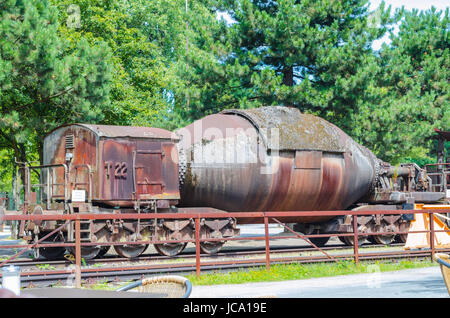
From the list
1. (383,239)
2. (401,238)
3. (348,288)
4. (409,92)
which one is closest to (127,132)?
(348,288)

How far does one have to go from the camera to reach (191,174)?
16.1m

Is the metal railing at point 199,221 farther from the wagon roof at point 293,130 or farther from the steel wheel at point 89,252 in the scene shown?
the wagon roof at point 293,130

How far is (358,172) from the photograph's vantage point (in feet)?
61.5

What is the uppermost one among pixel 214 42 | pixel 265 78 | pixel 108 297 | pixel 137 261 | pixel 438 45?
pixel 438 45

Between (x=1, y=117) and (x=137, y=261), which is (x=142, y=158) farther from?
(x=1, y=117)

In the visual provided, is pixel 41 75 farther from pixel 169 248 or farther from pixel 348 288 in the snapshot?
pixel 348 288

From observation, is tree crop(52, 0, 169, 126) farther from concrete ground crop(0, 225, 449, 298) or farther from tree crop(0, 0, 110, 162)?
concrete ground crop(0, 225, 449, 298)

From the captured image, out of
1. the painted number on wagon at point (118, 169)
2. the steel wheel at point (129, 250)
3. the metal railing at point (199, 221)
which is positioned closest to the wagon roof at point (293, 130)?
the metal railing at point (199, 221)

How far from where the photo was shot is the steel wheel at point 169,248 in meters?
15.5

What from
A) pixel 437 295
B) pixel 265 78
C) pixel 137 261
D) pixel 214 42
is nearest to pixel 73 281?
pixel 137 261

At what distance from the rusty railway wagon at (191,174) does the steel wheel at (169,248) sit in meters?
0.03

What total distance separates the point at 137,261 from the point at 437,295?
323 inches

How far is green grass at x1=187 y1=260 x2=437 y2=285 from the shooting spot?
11164mm

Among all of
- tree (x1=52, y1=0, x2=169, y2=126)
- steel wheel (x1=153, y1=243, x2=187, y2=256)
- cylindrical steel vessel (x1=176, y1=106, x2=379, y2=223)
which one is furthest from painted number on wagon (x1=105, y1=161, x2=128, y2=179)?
tree (x1=52, y1=0, x2=169, y2=126)
